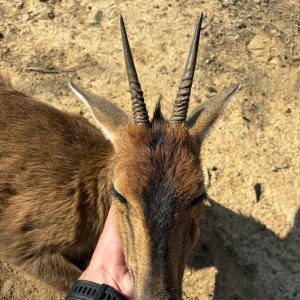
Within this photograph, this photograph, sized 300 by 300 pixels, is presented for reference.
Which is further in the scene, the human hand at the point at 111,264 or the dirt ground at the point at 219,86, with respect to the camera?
the dirt ground at the point at 219,86

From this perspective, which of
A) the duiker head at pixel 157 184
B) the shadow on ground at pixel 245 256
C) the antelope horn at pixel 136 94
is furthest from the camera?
the shadow on ground at pixel 245 256

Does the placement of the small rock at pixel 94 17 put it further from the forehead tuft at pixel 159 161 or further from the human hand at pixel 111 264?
the human hand at pixel 111 264

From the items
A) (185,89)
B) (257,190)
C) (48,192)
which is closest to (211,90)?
(257,190)

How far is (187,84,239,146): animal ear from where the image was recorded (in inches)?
198

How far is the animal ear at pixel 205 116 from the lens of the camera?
5.02 m

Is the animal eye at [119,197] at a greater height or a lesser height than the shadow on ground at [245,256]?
greater

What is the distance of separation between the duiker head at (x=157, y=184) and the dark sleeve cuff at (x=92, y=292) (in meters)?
0.50

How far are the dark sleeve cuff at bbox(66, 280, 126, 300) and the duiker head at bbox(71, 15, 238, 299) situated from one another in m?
0.50

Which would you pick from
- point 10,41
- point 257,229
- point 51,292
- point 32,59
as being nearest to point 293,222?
point 257,229

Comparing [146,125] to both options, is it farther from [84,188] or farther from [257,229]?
[257,229]

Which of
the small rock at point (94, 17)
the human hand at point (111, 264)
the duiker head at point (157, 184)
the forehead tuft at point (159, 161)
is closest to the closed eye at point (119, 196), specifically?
the duiker head at point (157, 184)

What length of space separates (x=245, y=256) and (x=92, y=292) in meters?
2.61

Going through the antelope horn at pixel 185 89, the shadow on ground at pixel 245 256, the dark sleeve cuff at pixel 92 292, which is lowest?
the shadow on ground at pixel 245 256

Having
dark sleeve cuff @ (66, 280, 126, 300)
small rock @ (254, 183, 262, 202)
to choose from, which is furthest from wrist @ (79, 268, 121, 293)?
small rock @ (254, 183, 262, 202)
